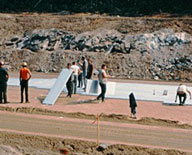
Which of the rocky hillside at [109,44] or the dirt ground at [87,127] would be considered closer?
the dirt ground at [87,127]

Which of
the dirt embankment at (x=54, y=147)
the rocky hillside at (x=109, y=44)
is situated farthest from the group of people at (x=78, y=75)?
the rocky hillside at (x=109, y=44)

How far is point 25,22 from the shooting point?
37.8m

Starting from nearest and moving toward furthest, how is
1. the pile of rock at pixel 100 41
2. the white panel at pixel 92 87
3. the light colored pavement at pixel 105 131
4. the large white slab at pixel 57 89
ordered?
the light colored pavement at pixel 105 131
the large white slab at pixel 57 89
the white panel at pixel 92 87
the pile of rock at pixel 100 41

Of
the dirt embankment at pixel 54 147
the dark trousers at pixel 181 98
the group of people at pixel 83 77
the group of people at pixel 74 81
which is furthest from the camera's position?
the group of people at pixel 83 77

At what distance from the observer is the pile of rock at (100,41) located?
99.8ft

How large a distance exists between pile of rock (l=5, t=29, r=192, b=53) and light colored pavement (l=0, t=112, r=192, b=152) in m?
16.6

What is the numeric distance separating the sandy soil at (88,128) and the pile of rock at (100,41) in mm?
12844

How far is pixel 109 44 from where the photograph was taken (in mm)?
31469

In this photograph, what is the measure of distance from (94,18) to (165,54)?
9.14 meters

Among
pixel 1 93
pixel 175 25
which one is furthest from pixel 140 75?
pixel 1 93

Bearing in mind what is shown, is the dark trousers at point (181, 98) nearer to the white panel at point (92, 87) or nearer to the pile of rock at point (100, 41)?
the white panel at point (92, 87)

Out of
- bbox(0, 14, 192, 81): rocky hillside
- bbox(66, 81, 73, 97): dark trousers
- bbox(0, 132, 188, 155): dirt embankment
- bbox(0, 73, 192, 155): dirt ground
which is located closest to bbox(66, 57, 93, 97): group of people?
bbox(66, 81, 73, 97): dark trousers

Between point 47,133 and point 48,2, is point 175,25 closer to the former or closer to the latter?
point 48,2

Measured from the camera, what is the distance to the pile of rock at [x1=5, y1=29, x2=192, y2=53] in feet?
99.8
